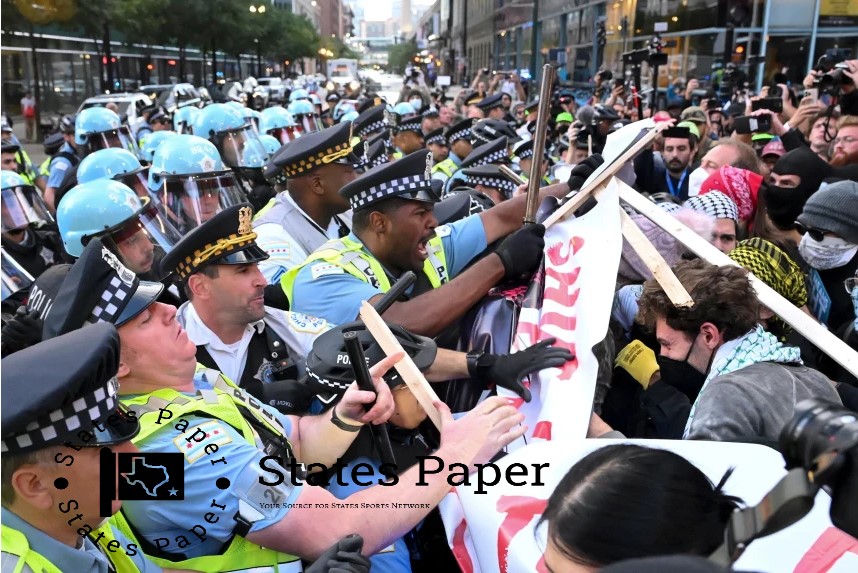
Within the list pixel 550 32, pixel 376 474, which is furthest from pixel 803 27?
pixel 376 474

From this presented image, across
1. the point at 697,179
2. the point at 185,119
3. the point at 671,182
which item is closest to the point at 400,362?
the point at 697,179

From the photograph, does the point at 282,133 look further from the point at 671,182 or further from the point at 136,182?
the point at 671,182

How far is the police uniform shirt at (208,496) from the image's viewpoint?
201cm

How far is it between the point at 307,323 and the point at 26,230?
3.69 meters

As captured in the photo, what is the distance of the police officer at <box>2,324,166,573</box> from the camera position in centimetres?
163

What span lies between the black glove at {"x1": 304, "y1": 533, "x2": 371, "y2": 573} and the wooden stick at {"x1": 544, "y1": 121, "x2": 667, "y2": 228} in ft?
4.79

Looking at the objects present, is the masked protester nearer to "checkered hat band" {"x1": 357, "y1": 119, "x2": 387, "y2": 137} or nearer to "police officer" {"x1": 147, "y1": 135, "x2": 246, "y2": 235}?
"police officer" {"x1": 147, "y1": 135, "x2": 246, "y2": 235}

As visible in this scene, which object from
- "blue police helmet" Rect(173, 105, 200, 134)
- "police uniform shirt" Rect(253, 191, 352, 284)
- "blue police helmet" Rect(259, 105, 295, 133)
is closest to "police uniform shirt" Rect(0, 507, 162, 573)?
"police uniform shirt" Rect(253, 191, 352, 284)

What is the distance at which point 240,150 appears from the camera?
820 cm

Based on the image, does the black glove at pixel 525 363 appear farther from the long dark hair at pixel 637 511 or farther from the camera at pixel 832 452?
the camera at pixel 832 452

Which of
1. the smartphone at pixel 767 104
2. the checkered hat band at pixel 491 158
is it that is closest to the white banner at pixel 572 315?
the checkered hat band at pixel 491 158

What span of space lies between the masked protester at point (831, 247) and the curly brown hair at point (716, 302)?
1.16 m

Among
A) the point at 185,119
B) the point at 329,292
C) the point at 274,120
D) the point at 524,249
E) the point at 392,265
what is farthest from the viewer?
the point at 185,119

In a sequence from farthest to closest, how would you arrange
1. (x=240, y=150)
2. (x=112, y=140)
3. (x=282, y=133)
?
(x=282, y=133) → (x=112, y=140) → (x=240, y=150)
